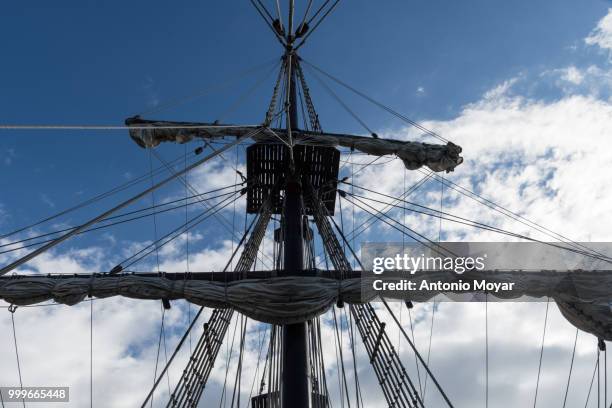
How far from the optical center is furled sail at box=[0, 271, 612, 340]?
7707mm

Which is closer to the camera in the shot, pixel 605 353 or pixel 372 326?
pixel 605 353

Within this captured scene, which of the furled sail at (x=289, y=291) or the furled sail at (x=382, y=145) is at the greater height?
the furled sail at (x=382, y=145)

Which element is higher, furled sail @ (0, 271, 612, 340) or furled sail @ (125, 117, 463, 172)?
furled sail @ (125, 117, 463, 172)

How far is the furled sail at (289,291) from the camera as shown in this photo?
771 cm

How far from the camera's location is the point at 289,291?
772 centimetres

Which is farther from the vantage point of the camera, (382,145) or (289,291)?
(382,145)

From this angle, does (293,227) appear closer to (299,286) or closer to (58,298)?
(299,286)

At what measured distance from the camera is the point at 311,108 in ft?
46.2

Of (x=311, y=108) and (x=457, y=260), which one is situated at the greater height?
(x=311, y=108)

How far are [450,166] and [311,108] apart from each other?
4.75 m

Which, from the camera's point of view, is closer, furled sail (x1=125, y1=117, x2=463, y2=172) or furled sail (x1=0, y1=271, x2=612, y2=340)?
furled sail (x1=0, y1=271, x2=612, y2=340)

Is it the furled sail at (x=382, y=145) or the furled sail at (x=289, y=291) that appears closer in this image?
the furled sail at (x=289, y=291)

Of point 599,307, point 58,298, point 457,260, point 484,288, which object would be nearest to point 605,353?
point 599,307

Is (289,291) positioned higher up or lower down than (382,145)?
lower down
